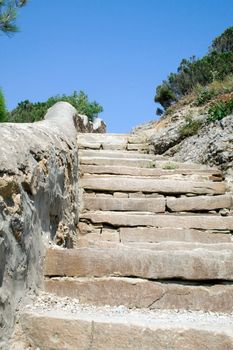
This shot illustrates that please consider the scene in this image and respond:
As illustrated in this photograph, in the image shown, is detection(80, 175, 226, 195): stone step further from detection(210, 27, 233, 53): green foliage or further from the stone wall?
detection(210, 27, 233, 53): green foliage

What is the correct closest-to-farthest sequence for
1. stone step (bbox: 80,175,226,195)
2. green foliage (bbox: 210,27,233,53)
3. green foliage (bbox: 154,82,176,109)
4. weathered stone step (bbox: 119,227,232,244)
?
weathered stone step (bbox: 119,227,232,244)
stone step (bbox: 80,175,226,195)
green foliage (bbox: 154,82,176,109)
green foliage (bbox: 210,27,233,53)

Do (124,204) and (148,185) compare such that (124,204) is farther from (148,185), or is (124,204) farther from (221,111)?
(221,111)

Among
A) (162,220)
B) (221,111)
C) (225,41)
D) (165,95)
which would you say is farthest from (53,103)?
(162,220)

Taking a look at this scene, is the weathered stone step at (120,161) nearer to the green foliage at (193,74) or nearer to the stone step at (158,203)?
the stone step at (158,203)

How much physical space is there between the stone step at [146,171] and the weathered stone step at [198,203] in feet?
2.37

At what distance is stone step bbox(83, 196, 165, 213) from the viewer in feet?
13.7

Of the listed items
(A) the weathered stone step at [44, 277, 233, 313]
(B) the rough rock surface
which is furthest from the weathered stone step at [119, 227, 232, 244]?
(A) the weathered stone step at [44, 277, 233, 313]

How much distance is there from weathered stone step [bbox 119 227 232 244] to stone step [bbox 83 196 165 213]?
0.39m

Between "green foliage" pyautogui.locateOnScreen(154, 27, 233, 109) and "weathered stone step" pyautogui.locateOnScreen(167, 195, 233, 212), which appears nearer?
"weathered stone step" pyautogui.locateOnScreen(167, 195, 233, 212)

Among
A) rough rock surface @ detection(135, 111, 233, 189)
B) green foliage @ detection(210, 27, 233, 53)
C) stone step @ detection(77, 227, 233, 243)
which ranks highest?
green foliage @ detection(210, 27, 233, 53)

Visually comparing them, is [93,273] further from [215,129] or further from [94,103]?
[94,103]

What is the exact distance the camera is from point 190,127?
6.88 m

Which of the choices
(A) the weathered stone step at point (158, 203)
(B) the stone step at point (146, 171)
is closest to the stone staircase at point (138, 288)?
(A) the weathered stone step at point (158, 203)

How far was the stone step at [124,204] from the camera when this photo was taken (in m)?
4.18
